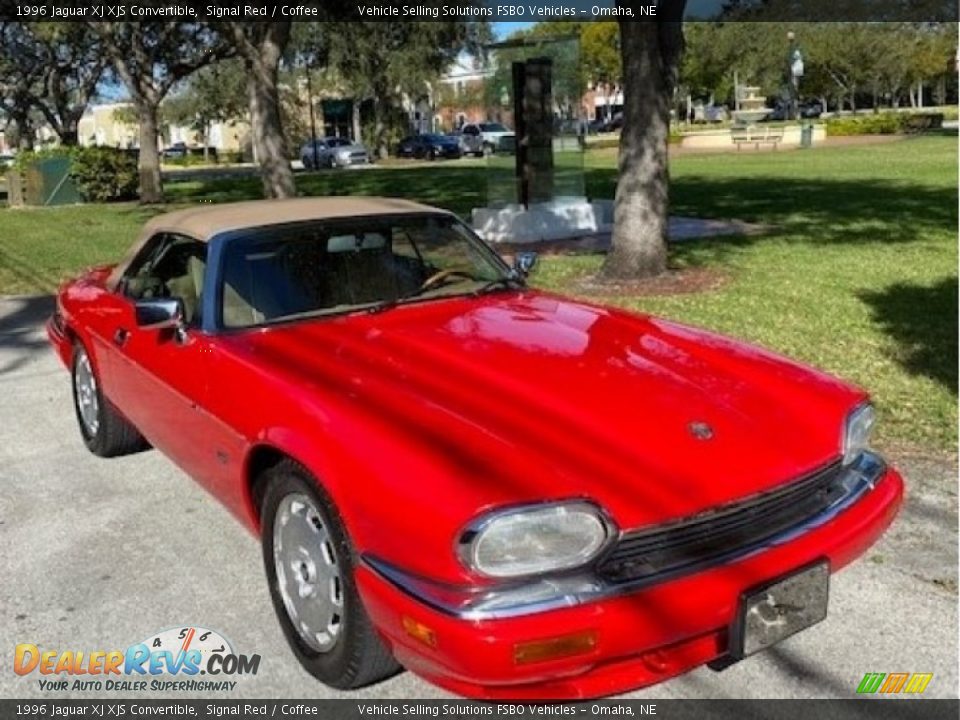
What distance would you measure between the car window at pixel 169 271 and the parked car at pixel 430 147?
43.0 m

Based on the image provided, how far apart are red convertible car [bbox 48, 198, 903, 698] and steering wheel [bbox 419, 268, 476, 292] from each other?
0.01 metres

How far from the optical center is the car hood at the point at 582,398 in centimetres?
259

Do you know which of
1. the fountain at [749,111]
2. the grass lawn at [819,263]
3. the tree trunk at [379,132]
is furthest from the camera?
the tree trunk at [379,132]

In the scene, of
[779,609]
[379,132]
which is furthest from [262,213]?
[379,132]

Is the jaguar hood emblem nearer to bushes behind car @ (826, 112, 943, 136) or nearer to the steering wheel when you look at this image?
the steering wheel

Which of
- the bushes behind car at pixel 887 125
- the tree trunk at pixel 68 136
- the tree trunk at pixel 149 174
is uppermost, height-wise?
the tree trunk at pixel 68 136

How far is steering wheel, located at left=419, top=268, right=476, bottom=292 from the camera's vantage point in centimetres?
409

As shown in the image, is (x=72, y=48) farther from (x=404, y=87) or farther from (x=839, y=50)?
(x=839, y=50)

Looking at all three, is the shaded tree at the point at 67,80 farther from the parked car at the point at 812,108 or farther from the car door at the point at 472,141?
the parked car at the point at 812,108

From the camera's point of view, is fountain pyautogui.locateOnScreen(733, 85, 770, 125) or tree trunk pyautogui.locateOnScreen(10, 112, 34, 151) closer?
tree trunk pyautogui.locateOnScreen(10, 112, 34, 151)

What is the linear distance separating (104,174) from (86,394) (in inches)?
875

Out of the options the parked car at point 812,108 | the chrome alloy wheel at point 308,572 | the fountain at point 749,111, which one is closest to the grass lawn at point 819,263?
the chrome alloy wheel at point 308,572

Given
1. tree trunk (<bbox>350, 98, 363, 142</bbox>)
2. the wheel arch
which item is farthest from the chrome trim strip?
tree trunk (<bbox>350, 98, 363, 142</bbox>)

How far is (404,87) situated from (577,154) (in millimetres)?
40438
